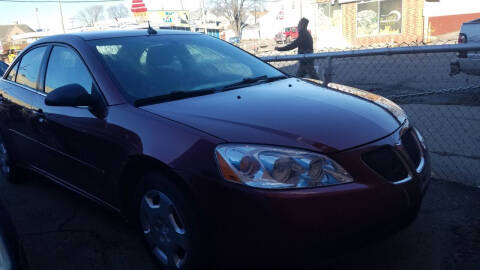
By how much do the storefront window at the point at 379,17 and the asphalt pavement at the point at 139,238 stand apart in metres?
26.7

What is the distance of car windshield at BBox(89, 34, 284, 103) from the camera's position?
2.91m

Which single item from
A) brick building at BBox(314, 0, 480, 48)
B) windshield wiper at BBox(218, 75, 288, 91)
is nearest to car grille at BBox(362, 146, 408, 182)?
windshield wiper at BBox(218, 75, 288, 91)

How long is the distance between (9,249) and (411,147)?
7.36 feet

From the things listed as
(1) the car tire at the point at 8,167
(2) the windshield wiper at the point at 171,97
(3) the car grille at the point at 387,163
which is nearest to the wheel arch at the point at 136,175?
(2) the windshield wiper at the point at 171,97

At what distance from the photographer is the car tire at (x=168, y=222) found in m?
2.26

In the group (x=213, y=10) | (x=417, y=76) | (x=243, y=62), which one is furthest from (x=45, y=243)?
(x=213, y=10)

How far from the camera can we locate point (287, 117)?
2410mm

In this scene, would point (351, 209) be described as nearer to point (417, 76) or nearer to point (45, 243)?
point (45, 243)

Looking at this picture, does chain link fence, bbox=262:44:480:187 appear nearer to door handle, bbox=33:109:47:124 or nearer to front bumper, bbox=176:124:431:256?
front bumper, bbox=176:124:431:256

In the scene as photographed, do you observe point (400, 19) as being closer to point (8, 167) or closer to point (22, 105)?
point (8, 167)

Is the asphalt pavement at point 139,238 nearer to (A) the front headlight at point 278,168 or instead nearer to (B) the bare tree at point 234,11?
(A) the front headlight at point 278,168

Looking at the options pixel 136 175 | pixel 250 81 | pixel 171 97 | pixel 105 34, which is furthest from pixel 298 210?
pixel 105 34

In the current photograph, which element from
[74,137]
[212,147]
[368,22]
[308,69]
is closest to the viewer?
[212,147]

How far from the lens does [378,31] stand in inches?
1129
